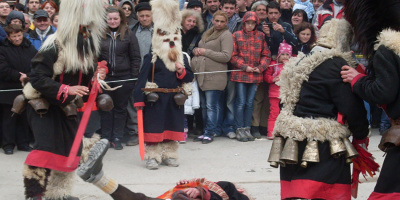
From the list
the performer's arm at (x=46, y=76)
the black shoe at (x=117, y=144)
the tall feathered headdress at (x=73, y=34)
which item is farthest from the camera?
the black shoe at (x=117, y=144)

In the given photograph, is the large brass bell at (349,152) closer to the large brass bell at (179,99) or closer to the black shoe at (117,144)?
the large brass bell at (179,99)

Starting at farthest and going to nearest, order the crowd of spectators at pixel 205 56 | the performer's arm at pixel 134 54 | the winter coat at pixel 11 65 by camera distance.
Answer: the performer's arm at pixel 134 54 → the crowd of spectators at pixel 205 56 → the winter coat at pixel 11 65

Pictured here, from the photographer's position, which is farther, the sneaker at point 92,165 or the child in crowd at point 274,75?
the child in crowd at point 274,75

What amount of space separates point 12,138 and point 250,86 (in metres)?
3.59

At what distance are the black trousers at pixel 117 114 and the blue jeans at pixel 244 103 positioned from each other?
65.5 inches

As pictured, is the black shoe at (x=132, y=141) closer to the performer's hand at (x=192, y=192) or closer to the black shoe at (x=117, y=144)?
the black shoe at (x=117, y=144)

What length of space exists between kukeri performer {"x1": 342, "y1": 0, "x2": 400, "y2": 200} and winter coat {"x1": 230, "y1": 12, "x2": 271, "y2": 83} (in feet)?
14.3

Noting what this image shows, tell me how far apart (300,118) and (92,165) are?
1.65 metres

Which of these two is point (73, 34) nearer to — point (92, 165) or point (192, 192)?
point (92, 165)

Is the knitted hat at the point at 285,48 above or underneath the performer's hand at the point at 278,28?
underneath

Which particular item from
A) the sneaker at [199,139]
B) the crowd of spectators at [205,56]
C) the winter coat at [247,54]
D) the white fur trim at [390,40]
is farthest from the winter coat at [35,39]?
the white fur trim at [390,40]

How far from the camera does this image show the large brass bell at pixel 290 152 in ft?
14.4

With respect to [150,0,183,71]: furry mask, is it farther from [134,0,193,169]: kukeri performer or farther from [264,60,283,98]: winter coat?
[264,60,283,98]: winter coat

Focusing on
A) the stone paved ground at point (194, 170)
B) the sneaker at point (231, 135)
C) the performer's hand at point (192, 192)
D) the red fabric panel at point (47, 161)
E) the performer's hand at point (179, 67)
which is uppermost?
the performer's hand at point (179, 67)
